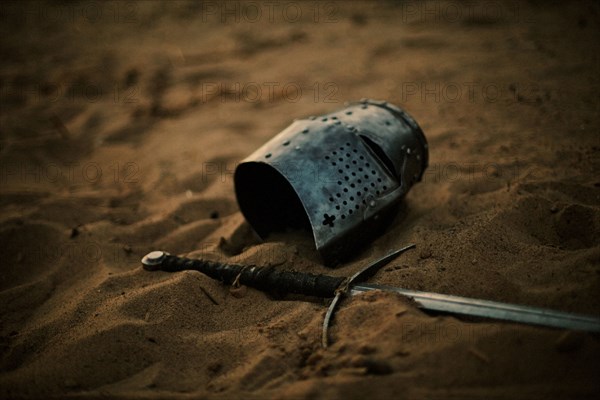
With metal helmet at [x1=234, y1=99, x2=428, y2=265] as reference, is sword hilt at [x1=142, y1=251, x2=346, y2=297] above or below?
below

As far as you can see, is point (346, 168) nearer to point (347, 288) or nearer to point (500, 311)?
point (347, 288)

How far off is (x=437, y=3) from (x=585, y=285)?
6693 millimetres

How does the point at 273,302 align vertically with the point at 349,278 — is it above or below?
below

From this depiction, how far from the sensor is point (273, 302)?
252cm

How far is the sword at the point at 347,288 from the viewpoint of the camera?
187 cm

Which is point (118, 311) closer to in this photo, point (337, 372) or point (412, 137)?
point (337, 372)

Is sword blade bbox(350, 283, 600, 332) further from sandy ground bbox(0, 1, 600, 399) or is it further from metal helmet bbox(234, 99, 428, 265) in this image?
metal helmet bbox(234, 99, 428, 265)

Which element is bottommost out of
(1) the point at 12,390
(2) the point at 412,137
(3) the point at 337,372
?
(1) the point at 12,390

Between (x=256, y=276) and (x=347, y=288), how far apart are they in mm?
559

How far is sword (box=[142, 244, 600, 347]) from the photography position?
73.5 inches

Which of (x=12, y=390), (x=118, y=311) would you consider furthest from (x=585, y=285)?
(x=12, y=390)

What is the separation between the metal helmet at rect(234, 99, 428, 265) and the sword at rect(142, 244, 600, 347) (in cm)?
26

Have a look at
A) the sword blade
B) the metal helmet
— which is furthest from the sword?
the metal helmet

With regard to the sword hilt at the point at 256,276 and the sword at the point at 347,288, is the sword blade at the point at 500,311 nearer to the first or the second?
the sword at the point at 347,288
